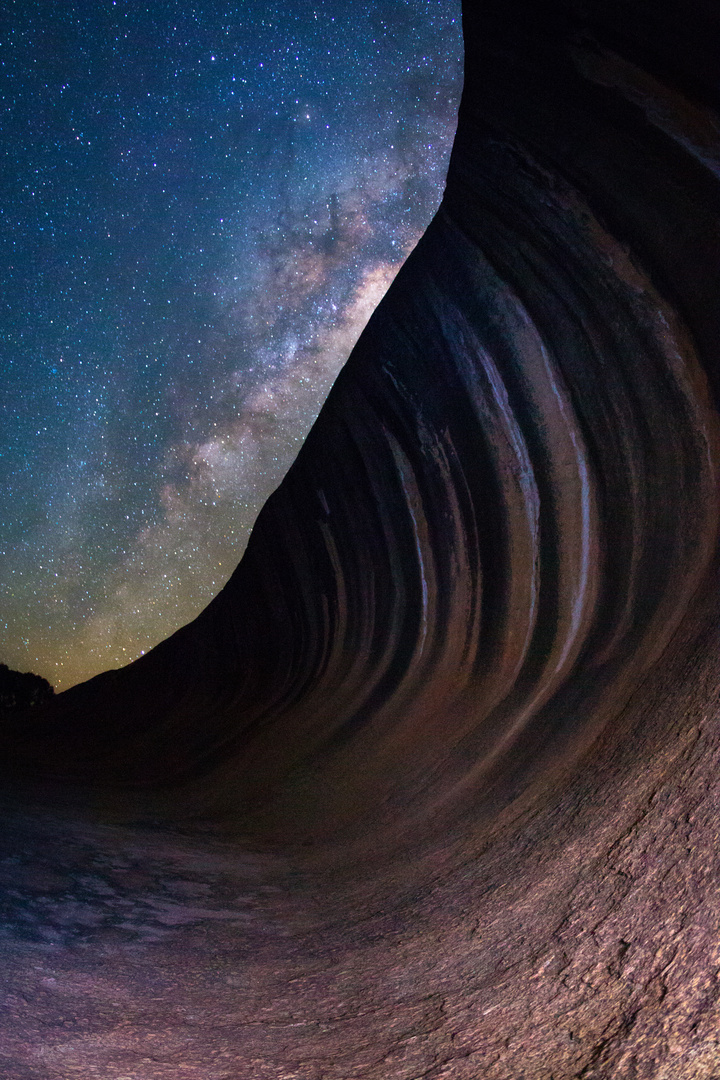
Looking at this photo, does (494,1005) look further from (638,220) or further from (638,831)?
(638,220)

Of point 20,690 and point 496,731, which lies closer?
point 496,731

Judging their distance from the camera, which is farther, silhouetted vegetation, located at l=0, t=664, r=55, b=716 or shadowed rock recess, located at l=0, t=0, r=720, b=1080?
silhouetted vegetation, located at l=0, t=664, r=55, b=716

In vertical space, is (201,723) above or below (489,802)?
above

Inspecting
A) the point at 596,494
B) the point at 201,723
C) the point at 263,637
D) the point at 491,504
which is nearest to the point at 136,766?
the point at 201,723

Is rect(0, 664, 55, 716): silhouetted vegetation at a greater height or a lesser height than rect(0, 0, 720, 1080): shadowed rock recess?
greater

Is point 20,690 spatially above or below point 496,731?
above
